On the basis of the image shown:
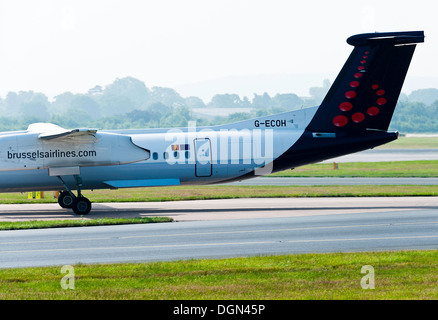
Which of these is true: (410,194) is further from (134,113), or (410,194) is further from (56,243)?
(134,113)

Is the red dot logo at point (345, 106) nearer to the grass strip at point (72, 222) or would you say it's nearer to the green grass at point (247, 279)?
the grass strip at point (72, 222)

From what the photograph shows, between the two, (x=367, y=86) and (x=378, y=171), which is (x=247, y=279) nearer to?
(x=367, y=86)

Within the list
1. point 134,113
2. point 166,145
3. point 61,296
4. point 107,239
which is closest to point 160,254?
point 107,239

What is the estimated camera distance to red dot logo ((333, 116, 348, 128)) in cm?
2906

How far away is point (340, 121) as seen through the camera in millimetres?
29109

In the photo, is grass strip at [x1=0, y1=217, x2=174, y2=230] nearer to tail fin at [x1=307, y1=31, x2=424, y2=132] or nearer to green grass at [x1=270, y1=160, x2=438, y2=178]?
tail fin at [x1=307, y1=31, x2=424, y2=132]

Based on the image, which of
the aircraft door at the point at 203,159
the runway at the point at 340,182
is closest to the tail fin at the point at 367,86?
the aircraft door at the point at 203,159

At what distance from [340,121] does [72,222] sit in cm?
1176

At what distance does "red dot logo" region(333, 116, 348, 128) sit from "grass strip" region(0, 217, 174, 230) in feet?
27.8

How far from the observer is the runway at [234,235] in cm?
1870

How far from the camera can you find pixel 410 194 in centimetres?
3334

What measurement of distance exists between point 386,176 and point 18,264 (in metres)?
34.3

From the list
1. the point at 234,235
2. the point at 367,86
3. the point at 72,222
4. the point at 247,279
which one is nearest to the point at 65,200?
the point at 72,222

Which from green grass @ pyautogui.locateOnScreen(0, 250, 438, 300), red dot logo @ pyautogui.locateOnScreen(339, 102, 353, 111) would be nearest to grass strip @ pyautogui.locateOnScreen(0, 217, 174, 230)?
green grass @ pyautogui.locateOnScreen(0, 250, 438, 300)
